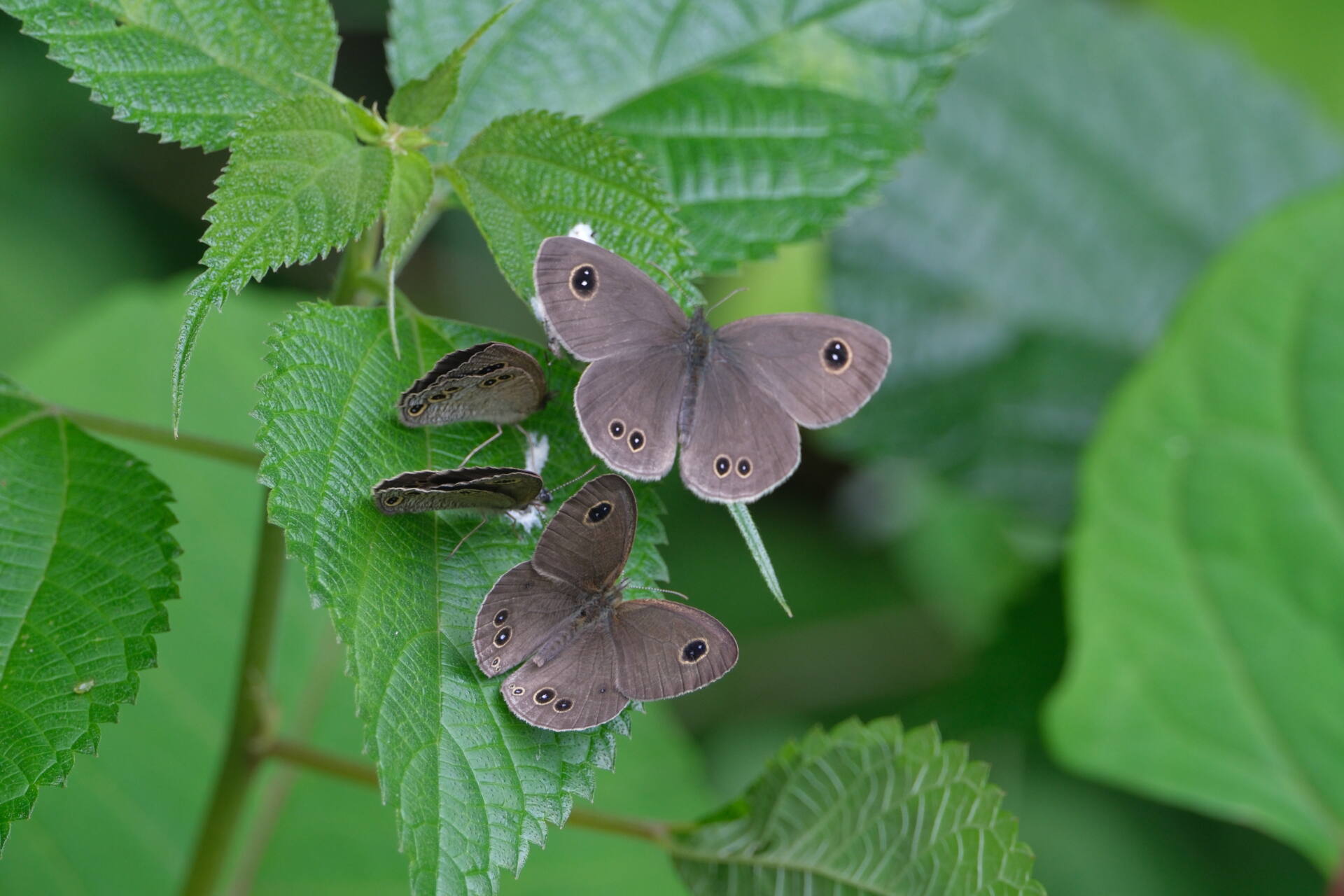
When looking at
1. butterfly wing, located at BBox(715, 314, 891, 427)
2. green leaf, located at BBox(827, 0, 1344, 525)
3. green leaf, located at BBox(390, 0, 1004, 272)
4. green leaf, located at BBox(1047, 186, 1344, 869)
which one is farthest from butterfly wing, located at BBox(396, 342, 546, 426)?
green leaf, located at BBox(827, 0, 1344, 525)

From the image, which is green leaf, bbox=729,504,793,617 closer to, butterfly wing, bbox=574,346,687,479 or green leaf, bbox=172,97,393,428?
butterfly wing, bbox=574,346,687,479

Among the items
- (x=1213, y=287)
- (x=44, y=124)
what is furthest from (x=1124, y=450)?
(x=44, y=124)

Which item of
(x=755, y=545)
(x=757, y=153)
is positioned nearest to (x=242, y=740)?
(x=755, y=545)

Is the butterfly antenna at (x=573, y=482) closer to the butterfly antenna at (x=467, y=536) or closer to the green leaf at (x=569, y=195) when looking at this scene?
the butterfly antenna at (x=467, y=536)

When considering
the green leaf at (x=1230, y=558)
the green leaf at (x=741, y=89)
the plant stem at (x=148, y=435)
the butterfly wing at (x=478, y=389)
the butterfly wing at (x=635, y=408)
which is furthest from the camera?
the green leaf at (x=1230, y=558)

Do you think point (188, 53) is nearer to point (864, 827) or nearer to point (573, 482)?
point (573, 482)

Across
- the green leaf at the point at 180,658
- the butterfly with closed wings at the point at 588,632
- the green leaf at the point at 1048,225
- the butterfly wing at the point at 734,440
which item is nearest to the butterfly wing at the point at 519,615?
the butterfly with closed wings at the point at 588,632
